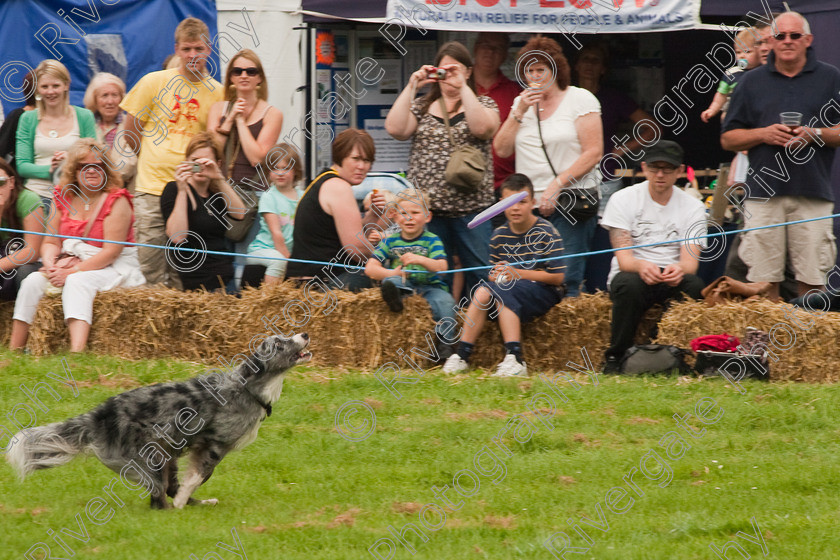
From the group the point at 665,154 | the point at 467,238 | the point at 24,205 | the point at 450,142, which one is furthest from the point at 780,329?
the point at 24,205

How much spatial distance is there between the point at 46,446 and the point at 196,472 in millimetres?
865

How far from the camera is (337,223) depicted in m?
10.3

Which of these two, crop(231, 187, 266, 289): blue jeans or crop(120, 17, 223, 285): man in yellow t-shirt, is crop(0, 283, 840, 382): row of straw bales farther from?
crop(120, 17, 223, 285): man in yellow t-shirt

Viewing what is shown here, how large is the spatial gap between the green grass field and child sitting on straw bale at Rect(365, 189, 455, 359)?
74 centimetres

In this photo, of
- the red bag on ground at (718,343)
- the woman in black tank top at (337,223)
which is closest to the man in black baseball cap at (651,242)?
the red bag on ground at (718,343)

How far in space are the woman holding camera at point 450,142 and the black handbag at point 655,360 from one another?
1.54 metres

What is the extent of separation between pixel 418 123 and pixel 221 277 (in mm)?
2298

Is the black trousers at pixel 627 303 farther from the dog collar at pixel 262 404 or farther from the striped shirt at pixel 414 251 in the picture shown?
the dog collar at pixel 262 404

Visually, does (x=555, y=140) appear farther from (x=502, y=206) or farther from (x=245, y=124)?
(x=245, y=124)

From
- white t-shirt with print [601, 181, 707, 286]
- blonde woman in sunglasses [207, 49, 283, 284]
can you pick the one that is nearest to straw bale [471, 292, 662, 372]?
white t-shirt with print [601, 181, 707, 286]

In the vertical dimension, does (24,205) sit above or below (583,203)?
below

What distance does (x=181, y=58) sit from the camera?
→ 1109 cm

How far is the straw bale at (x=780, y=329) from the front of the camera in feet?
31.1

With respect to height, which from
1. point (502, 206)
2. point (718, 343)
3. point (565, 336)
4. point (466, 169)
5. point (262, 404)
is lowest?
point (565, 336)
